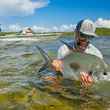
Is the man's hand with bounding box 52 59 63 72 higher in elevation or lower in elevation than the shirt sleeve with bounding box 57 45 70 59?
lower

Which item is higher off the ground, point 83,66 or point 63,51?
point 63,51

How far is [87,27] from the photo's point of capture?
26.9 ft

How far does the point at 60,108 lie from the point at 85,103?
72 centimetres

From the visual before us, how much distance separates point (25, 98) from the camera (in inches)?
284

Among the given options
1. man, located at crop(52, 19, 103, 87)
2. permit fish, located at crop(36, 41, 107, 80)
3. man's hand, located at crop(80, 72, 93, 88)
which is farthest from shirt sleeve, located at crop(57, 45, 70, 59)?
man's hand, located at crop(80, 72, 93, 88)

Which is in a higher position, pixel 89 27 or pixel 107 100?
pixel 89 27

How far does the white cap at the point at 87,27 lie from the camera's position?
26.9 feet

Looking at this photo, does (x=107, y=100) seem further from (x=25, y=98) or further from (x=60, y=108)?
(x=25, y=98)

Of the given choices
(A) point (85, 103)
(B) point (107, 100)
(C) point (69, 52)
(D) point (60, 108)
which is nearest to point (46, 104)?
(D) point (60, 108)

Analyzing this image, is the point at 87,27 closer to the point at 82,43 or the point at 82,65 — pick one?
the point at 82,43

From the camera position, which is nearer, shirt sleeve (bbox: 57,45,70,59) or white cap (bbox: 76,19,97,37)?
white cap (bbox: 76,19,97,37)

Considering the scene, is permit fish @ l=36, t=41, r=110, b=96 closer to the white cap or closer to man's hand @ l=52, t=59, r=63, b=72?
man's hand @ l=52, t=59, r=63, b=72

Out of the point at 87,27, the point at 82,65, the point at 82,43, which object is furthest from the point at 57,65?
the point at 87,27

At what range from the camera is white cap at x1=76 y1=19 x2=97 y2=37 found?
8.19 m
